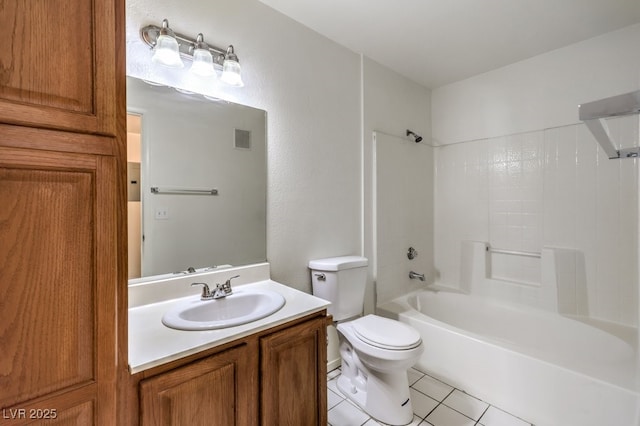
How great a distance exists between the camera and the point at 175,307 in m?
1.26

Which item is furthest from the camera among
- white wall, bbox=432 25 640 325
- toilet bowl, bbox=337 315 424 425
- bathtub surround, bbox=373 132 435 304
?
bathtub surround, bbox=373 132 435 304

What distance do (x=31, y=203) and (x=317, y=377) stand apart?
1199 mm

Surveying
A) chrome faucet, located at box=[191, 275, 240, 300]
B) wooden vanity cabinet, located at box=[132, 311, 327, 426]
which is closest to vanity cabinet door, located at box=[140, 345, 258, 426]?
wooden vanity cabinet, located at box=[132, 311, 327, 426]

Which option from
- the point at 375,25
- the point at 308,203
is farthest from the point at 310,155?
the point at 375,25

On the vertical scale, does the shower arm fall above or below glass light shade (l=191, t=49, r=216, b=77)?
below

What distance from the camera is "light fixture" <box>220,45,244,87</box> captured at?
4.88 feet

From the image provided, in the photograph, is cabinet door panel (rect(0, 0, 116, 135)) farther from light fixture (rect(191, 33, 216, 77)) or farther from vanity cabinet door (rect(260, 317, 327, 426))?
vanity cabinet door (rect(260, 317, 327, 426))

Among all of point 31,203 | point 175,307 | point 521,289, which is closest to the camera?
point 31,203

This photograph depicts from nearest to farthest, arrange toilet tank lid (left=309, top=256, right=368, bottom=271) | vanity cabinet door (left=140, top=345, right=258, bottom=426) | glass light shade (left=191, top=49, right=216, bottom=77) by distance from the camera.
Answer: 1. vanity cabinet door (left=140, top=345, right=258, bottom=426)
2. glass light shade (left=191, top=49, right=216, bottom=77)
3. toilet tank lid (left=309, top=256, right=368, bottom=271)

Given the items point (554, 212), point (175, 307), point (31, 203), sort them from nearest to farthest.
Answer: point (31, 203) < point (175, 307) < point (554, 212)

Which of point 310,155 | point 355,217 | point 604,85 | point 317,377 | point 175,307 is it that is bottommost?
point 317,377

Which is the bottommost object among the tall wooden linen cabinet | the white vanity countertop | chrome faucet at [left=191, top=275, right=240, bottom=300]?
the white vanity countertop

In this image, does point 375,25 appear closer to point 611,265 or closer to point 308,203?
point 308,203

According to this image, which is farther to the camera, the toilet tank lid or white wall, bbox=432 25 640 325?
white wall, bbox=432 25 640 325
